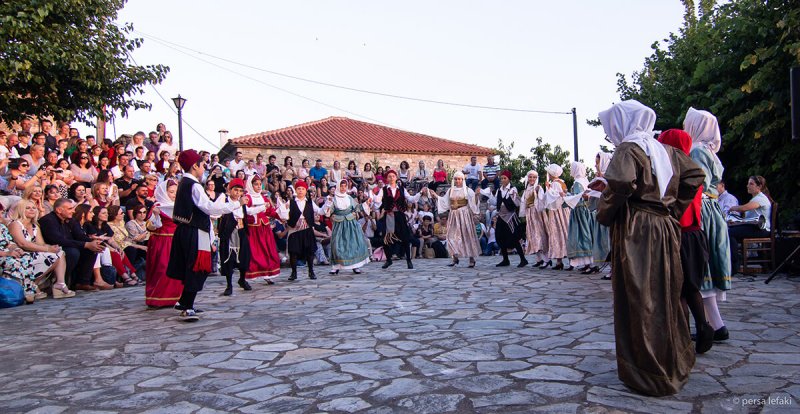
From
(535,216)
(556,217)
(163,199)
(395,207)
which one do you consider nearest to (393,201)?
(395,207)

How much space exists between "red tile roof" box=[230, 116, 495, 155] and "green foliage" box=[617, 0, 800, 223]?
66.2 feet

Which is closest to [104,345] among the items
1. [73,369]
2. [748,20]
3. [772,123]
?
[73,369]

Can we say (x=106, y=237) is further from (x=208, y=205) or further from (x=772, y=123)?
(x=772, y=123)

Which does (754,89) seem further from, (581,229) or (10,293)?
(10,293)

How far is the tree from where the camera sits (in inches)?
451

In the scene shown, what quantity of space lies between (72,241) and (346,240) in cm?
475

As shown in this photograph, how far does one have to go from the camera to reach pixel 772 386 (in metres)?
3.67

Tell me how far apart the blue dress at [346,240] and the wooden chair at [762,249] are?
6724mm

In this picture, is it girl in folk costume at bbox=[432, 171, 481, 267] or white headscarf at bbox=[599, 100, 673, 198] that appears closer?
white headscarf at bbox=[599, 100, 673, 198]

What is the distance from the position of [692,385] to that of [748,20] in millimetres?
11257

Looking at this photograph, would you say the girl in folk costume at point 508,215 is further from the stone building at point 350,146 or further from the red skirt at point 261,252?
the stone building at point 350,146

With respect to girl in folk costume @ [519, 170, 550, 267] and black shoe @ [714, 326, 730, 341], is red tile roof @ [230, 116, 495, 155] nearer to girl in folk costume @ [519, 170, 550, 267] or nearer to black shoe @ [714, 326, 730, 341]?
girl in folk costume @ [519, 170, 550, 267]

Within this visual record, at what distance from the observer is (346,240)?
11656 millimetres

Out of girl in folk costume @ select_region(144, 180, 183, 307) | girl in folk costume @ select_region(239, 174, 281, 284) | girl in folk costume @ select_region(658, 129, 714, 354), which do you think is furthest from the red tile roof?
girl in folk costume @ select_region(658, 129, 714, 354)
